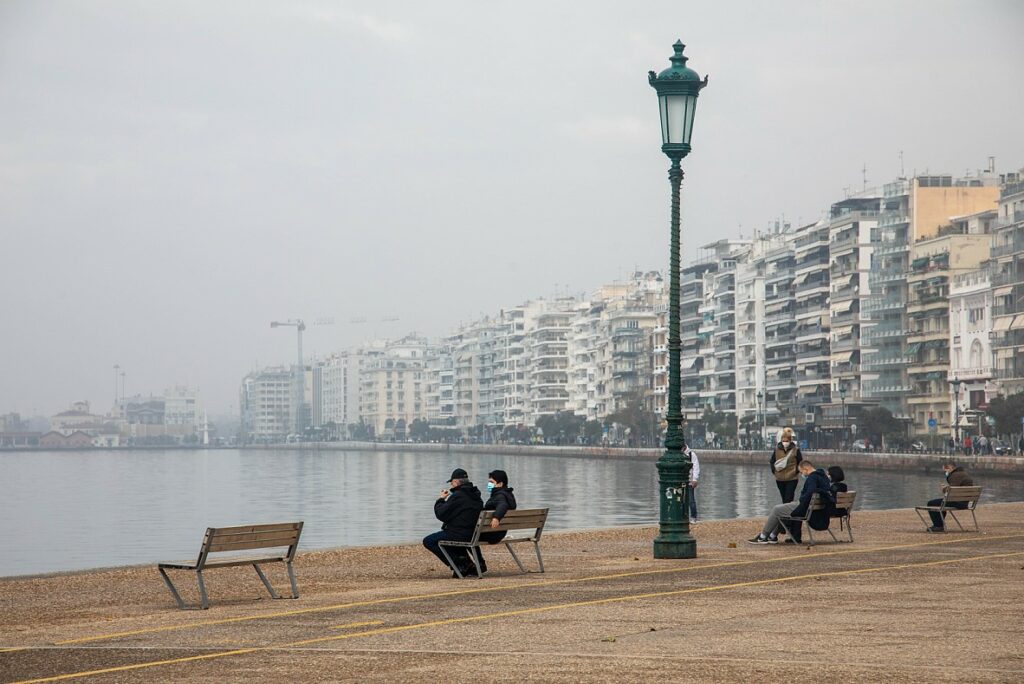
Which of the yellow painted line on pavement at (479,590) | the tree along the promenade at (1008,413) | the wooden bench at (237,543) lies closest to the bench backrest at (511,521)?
the yellow painted line on pavement at (479,590)

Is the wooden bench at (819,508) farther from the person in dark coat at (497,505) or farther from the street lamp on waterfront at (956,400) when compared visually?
the street lamp on waterfront at (956,400)

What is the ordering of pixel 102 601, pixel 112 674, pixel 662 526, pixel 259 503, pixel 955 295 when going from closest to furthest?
1. pixel 112 674
2. pixel 102 601
3. pixel 662 526
4. pixel 259 503
5. pixel 955 295

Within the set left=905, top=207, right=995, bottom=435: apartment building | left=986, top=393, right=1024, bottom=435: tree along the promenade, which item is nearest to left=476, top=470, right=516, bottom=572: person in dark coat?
left=986, top=393, right=1024, bottom=435: tree along the promenade

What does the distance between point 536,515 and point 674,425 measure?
8.46 feet

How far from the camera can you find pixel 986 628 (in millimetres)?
12094

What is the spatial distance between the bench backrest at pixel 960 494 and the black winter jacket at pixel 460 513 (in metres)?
9.74

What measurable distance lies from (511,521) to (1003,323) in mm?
99331

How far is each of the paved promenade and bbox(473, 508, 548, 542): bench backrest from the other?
1.82ft

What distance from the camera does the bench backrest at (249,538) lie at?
14.9m

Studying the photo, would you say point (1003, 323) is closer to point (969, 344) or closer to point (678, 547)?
point (969, 344)

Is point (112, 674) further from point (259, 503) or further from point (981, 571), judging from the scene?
point (259, 503)

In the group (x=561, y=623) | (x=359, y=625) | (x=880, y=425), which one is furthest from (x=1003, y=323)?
(x=359, y=625)

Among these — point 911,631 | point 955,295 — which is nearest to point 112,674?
point 911,631

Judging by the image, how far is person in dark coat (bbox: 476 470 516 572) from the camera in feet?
59.0
